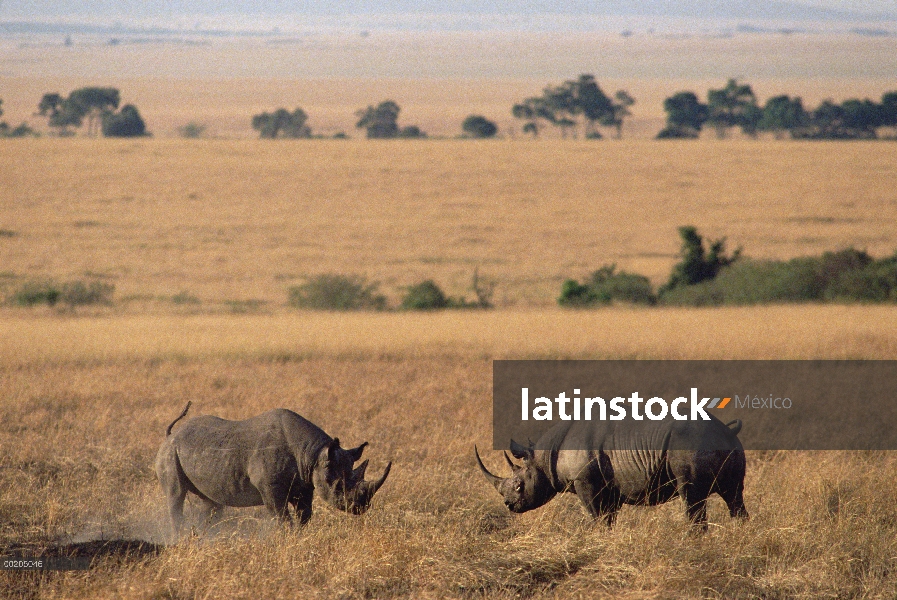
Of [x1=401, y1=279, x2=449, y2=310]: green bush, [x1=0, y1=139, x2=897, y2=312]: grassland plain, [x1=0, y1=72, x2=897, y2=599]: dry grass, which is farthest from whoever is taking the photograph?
[x1=0, y1=139, x2=897, y2=312]: grassland plain

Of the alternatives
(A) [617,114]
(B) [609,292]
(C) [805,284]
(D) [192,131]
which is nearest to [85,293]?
(B) [609,292]

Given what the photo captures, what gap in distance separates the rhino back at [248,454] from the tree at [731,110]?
87.3 meters

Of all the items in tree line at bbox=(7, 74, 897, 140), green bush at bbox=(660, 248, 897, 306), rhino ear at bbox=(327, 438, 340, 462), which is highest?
tree line at bbox=(7, 74, 897, 140)

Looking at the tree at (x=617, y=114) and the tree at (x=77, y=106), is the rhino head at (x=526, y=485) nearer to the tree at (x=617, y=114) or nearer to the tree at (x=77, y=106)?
the tree at (x=77, y=106)

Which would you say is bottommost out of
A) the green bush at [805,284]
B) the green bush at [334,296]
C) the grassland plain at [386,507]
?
the green bush at [334,296]

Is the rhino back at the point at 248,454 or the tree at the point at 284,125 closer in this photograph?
the rhino back at the point at 248,454

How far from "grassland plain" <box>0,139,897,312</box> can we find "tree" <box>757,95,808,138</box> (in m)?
9.30

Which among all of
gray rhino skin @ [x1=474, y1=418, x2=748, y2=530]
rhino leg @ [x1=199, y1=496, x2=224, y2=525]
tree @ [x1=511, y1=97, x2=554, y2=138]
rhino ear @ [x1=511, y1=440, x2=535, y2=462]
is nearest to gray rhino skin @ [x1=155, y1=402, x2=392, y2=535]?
rhino leg @ [x1=199, y1=496, x2=224, y2=525]

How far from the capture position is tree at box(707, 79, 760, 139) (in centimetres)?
8888

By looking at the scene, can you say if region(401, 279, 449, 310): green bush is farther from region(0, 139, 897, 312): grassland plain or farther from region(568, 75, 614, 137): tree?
region(568, 75, 614, 137): tree

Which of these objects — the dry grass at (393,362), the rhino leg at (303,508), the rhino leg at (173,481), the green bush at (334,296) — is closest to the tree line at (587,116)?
the dry grass at (393,362)

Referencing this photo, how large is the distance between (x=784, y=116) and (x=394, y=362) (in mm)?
74511

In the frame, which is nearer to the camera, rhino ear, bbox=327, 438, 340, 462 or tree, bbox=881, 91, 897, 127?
rhino ear, bbox=327, 438, 340, 462

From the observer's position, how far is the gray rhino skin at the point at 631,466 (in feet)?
22.8
